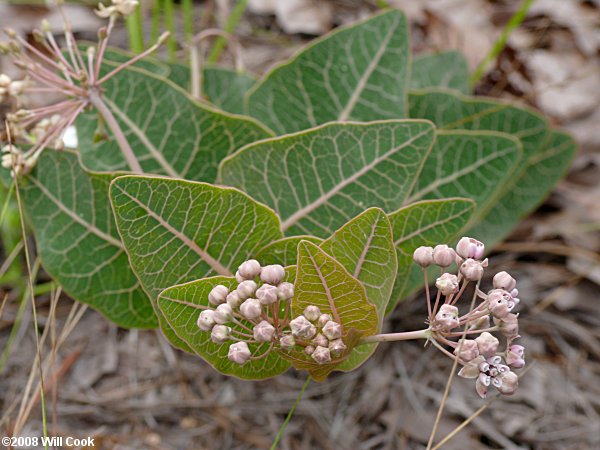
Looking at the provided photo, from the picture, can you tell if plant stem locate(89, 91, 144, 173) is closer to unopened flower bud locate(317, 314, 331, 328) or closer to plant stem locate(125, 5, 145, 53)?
unopened flower bud locate(317, 314, 331, 328)

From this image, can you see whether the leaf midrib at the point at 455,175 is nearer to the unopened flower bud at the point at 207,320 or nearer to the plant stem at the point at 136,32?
the unopened flower bud at the point at 207,320

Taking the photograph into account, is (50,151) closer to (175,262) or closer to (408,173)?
(175,262)

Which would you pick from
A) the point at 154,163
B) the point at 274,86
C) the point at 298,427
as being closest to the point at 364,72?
the point at 274,86

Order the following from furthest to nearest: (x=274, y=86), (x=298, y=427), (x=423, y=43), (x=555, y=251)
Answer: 1. (x=423, y=43)
2. (x=555, y=251)
3. (x=298, y=427)
4. (x=274, y=86)

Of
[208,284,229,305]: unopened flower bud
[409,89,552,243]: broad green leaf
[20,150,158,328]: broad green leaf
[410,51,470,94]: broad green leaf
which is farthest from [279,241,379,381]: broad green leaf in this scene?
[410,51,470,94]: broad green leaf

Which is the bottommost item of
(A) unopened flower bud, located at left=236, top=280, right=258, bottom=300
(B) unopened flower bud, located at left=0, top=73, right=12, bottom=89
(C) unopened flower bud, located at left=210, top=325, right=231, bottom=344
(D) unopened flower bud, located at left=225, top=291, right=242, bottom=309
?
(C) unopened flower bud, located at left=210, top=325, right=231, bottom=344

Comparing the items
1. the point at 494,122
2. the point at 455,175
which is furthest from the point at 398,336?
the point at 494,122
